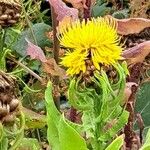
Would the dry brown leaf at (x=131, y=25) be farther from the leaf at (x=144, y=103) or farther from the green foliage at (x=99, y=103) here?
the leaf at (x=144, y=103)

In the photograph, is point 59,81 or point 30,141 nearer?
point 30,141

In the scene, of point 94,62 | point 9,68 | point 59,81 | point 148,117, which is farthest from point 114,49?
point 9,68

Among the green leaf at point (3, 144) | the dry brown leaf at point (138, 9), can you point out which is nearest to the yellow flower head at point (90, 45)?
the green leaf at point (3, 144)

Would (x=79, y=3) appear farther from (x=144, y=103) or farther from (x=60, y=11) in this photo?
(x=144, y=103)

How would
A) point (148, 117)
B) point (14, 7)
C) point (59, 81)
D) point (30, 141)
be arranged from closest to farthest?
point (30, 141) < point (14, 7) < point (59, 81) < point (148, 117)

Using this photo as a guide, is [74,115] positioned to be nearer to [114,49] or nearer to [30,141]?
[30,141]
